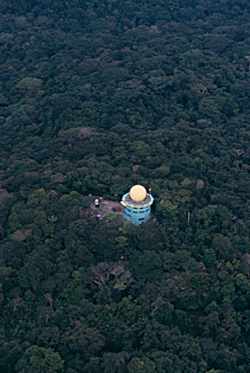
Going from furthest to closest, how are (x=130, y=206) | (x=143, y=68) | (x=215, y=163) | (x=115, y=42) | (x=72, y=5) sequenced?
(x=72, y=5), (x=115, y=42), (x=143, y=68), (x=215, y=163), (x=130, y=206)

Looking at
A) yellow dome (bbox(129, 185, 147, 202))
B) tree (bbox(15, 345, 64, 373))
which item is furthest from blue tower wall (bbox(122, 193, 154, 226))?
tree (bbox(15, 345, 64, 373))

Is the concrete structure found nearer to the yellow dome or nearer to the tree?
the yellow dome

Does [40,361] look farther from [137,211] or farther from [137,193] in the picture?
[137,193]

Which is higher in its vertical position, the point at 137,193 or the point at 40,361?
the point at 137,193

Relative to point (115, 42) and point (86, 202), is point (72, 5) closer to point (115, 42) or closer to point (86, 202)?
point (115, 42)

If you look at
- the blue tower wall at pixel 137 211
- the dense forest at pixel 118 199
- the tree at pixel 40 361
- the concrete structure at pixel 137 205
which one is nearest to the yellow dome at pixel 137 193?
the concrete structure at pixel 137 205

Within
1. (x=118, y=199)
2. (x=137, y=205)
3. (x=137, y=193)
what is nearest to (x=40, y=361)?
(x=137, y=205)

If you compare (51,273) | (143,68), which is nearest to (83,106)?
(143,68)
